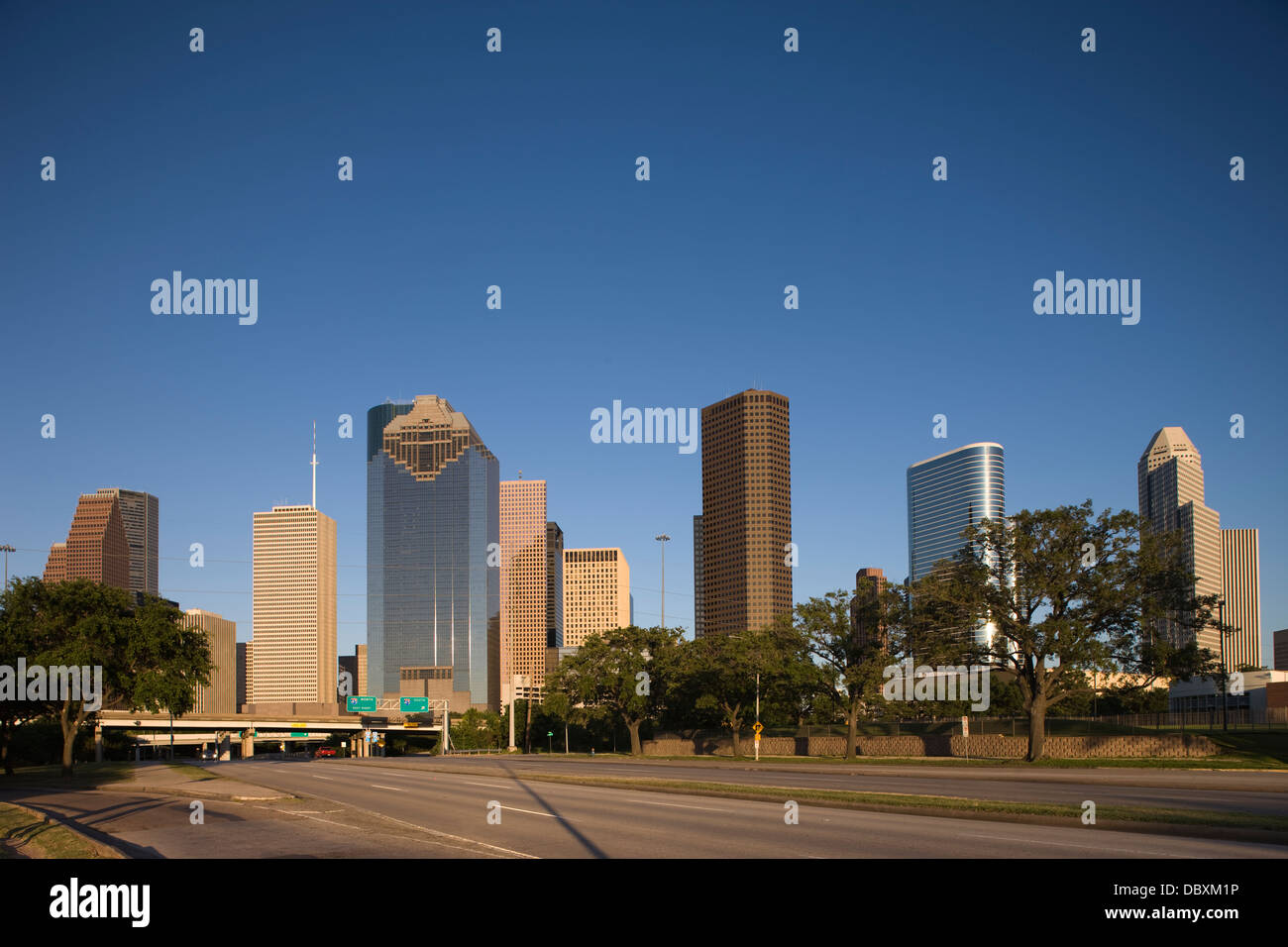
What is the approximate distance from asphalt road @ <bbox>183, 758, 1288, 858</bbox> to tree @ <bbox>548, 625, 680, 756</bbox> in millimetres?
51758

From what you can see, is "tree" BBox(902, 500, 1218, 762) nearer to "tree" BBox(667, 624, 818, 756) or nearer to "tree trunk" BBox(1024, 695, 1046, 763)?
"tree trunk" BBox(1024, 695, 1046, 763)

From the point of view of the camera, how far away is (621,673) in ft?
271

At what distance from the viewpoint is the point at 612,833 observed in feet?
63.0

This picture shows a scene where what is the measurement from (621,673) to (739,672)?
12135mm

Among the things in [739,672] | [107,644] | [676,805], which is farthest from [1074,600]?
[107,644]

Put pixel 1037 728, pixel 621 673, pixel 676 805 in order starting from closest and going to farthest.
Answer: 1. pixel 676 805
2. pixel 1037 728
3. pixel 621 673

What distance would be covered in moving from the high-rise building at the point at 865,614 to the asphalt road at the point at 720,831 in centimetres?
3901

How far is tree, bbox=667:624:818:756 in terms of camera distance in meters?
70.1

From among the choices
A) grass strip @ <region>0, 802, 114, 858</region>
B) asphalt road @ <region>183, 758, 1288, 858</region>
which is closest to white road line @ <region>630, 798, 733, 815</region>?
asphalt road @ <region>183, 758, 1288, 858</region>

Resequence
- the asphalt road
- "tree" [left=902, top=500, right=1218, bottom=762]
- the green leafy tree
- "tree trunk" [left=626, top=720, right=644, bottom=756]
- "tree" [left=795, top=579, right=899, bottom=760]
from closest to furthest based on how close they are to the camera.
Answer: the asphalt road, the green leafy tree, "tree" [left=902, top=500, right=1218, bottom=762], "tree" [left=795, top=579, right=899, bottom=760], "tree trunk" [left=626, top=720, right=644, bottom=756]

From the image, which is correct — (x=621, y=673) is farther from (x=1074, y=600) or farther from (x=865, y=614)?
(x=1074, y=600)
